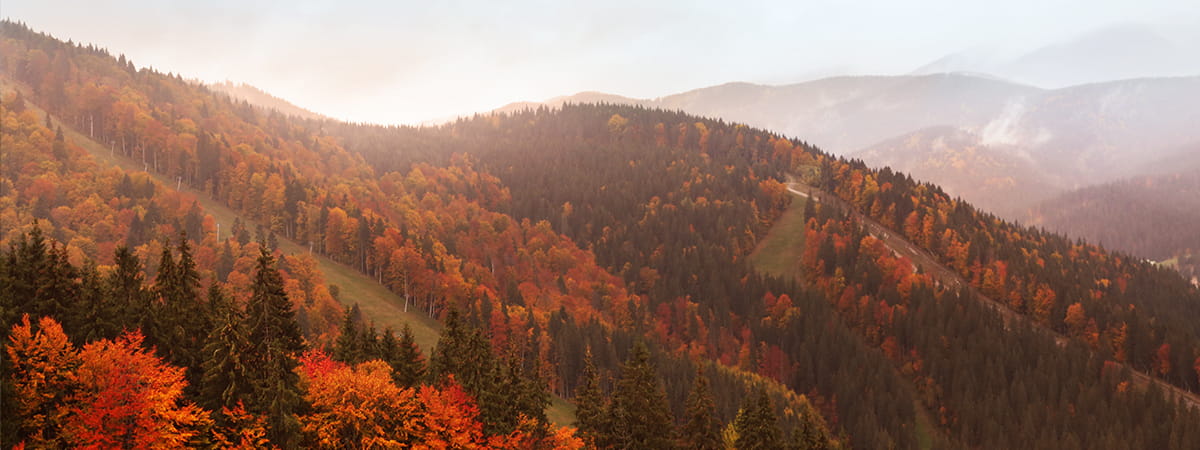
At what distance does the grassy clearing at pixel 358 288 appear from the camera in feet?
417

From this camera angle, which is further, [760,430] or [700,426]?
[700,426]

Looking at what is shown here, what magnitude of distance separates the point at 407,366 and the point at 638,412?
886 inches

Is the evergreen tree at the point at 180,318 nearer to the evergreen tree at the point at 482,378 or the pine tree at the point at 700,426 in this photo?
the evergreen tree at the point at 482,378

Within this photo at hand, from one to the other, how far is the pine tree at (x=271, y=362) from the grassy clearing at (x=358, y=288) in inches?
2836

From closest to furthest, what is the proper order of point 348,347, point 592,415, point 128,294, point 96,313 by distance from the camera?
1. point 96,313
2. point 128,294
3. point 592,415
4. point 348,347

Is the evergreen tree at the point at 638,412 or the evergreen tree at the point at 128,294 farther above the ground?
the evergreen tree at the point at 128,294

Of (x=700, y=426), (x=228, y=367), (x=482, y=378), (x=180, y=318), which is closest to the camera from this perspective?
(x=228, y=367)

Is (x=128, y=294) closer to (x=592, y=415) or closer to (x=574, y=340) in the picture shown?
(x=592, y=415)

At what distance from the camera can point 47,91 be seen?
195 metres

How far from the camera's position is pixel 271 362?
34812mm

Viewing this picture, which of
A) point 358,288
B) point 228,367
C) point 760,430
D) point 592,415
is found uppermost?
point 228,367

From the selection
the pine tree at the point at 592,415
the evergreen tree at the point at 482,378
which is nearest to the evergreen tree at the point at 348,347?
the evergreen tree at the point at 482,378

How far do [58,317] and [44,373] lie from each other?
13.7 meters

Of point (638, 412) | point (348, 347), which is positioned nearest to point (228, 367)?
point (348, 347)
